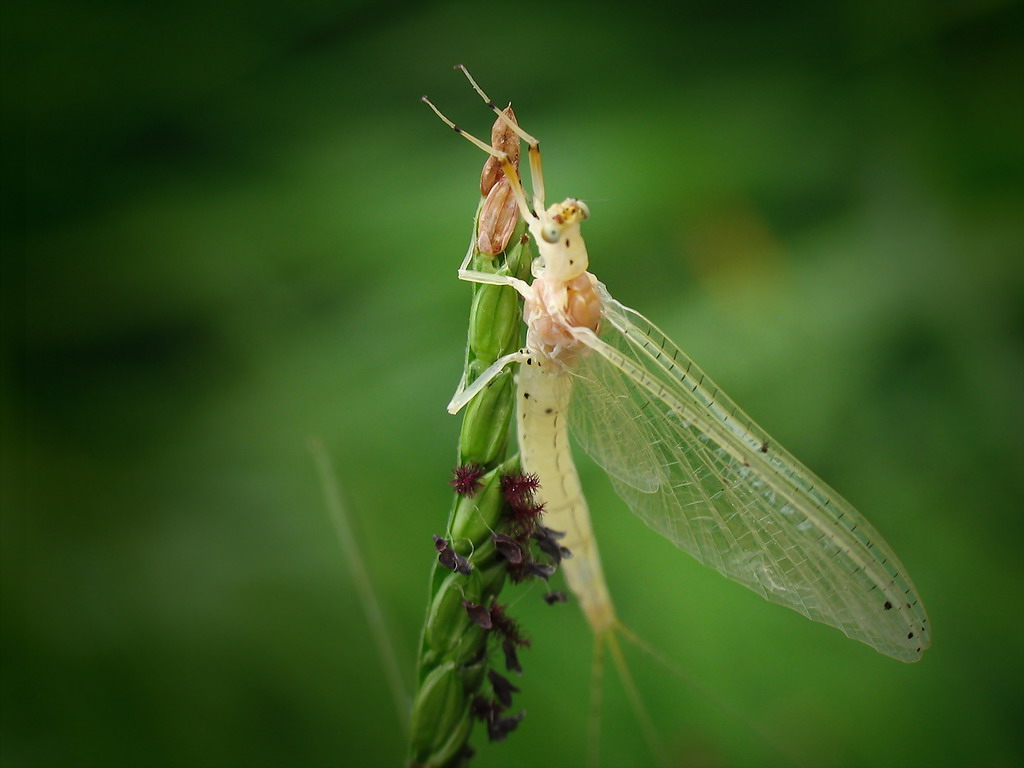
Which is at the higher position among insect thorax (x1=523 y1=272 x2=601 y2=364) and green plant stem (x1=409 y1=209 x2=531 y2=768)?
insect thorax (x1=523 y1=272 x2=601 y2=364)

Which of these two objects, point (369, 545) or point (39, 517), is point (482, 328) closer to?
Answer: point (369, 545)

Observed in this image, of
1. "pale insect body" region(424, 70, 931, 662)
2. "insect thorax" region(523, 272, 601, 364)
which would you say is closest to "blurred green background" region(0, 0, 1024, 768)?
"pale insect body" region(424, 70, 931, 662)

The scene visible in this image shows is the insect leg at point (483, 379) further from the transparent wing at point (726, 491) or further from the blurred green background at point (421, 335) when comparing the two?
the blurred green background at point (421, 335)

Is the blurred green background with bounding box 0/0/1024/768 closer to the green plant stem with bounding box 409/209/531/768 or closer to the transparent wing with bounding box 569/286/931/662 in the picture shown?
the transparent wing with bounding box 569/286/931/662

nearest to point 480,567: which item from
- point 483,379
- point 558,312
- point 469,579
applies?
point 469,579

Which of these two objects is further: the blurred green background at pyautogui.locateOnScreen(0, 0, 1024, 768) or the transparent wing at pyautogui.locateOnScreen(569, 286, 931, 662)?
the blurred green background at pyautogui.locateOnScreen(0, 0, 1024, 768)

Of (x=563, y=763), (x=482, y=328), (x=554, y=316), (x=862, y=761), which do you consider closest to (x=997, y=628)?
(x=862, y=761)

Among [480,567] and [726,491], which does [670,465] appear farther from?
[480,567]
